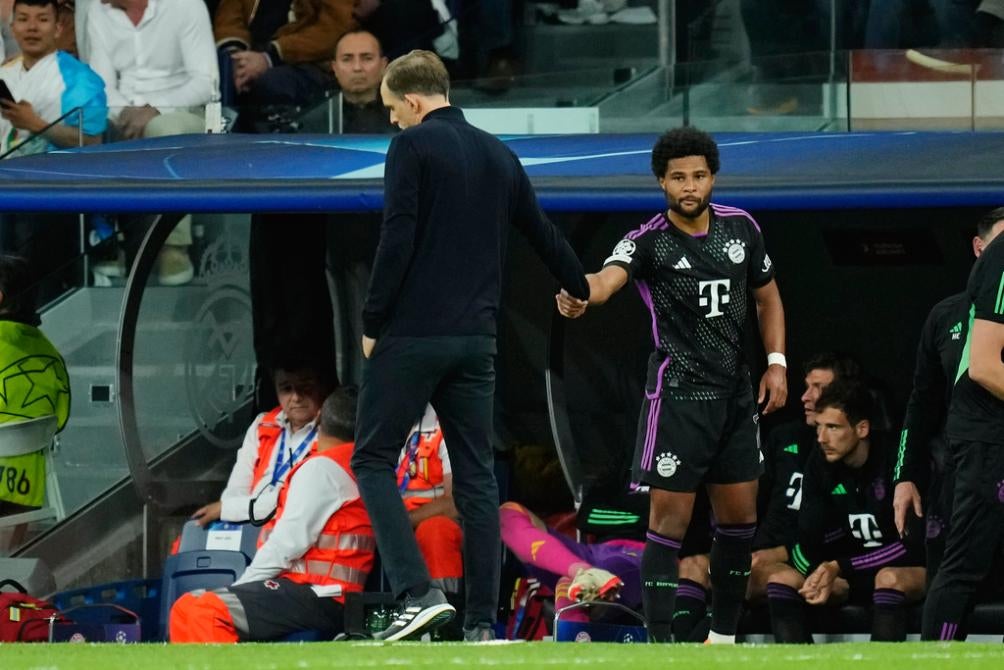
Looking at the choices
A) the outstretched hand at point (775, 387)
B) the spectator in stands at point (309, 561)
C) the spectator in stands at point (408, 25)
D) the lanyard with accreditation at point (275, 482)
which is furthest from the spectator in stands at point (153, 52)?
the outstretched hand at point (775, 387)

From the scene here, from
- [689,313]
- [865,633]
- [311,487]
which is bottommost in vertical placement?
[865,633]

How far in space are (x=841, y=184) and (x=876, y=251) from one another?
6.77 feet

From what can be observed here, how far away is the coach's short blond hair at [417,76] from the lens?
608 centimetres

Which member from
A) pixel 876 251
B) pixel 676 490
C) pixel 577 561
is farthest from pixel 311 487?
pixel 876 251

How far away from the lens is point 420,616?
19.6 ft

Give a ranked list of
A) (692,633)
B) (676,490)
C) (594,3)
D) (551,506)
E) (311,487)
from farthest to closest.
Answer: (594,3), (551,506), (311,487), (692,633), (676,490)

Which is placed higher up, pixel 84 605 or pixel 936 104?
pixel 936 104

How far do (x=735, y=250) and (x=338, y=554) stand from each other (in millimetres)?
2184

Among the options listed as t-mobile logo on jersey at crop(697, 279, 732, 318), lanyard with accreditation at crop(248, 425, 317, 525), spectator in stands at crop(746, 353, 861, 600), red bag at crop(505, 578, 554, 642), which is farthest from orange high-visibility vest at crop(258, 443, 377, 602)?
t-mobile logo on jersey at crop(697, 279, 732, 318)

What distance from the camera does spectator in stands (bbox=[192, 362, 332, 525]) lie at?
29.3ft

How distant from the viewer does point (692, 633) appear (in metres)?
7.47

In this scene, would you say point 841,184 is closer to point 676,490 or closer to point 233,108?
point 676,490

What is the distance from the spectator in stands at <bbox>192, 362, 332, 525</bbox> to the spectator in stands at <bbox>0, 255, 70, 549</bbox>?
709 millimetres

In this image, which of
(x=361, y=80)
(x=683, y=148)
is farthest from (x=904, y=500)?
(x=361, y=80)
